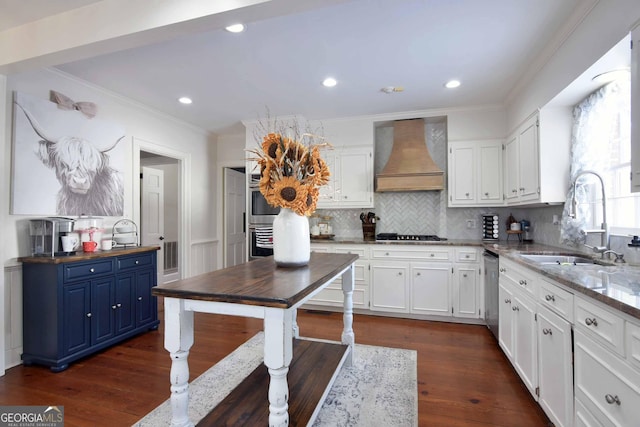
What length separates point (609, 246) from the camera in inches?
85.6

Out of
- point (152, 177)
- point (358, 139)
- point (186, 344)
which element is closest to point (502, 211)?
point (358, 139)

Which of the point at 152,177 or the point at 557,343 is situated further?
the point at 152,177

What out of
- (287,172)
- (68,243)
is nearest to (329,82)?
(287,172)

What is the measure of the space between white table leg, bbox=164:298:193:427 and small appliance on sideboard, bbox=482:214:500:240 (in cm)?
370

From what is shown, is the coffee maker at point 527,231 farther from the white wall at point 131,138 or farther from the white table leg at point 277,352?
the white wall at point 131,138

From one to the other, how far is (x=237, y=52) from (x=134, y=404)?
2.74 metres

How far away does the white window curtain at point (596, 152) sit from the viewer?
2.19 metres

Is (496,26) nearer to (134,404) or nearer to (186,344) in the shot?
(186,344)

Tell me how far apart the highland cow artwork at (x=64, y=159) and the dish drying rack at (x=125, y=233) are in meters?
0.13

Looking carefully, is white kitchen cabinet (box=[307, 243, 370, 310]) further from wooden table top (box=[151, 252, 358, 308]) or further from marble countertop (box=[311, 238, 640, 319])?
wooden table top (box=[151, 252, 358, 308])

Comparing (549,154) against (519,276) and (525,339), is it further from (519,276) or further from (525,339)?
(525,339)

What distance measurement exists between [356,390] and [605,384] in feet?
4.75

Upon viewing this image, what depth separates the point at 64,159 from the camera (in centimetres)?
289

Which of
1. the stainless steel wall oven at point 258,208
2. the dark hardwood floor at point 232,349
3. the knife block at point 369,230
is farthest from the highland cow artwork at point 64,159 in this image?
the knife block at point 369,230
